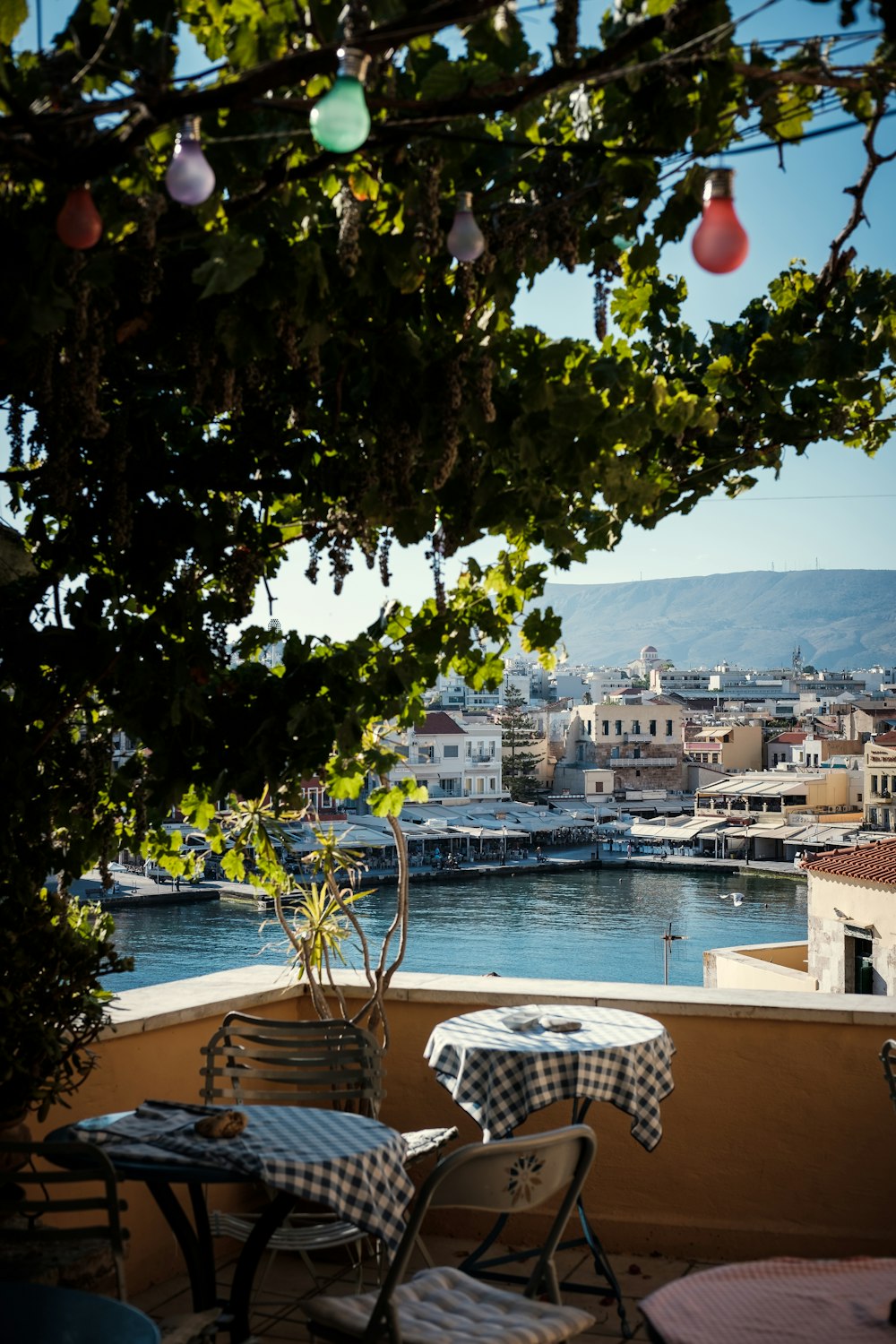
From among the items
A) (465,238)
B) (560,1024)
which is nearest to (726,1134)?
(560,1024)

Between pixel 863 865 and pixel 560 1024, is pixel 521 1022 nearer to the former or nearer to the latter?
pixel 560 1024

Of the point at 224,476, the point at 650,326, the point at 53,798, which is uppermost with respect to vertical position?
the point at 650,326

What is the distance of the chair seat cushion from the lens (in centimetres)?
191

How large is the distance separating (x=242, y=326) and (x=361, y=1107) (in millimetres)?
2309

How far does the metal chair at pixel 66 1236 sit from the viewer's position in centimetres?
188

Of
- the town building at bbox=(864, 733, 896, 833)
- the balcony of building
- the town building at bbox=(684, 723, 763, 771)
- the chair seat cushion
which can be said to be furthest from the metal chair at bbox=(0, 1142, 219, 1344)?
the town building at bbox=(684, 723, 763, 771)

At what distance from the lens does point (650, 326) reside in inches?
109

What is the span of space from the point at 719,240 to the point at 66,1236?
5.55 ft

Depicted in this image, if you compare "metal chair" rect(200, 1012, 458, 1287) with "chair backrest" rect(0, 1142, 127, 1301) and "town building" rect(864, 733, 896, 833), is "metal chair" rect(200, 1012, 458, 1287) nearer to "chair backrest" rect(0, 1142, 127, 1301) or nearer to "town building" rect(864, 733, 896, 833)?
"chair backrest" rect(0, 1142, 127, 1301)

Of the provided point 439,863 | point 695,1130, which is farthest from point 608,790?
point 695,1130

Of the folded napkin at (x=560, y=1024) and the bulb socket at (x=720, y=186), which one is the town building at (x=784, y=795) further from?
the bulb socket at (x=720, y=186)

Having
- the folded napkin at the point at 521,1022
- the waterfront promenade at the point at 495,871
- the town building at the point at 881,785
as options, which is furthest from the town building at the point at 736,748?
the folded napkin at the point at 521,1022

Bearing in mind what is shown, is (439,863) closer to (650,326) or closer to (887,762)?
(887,762)

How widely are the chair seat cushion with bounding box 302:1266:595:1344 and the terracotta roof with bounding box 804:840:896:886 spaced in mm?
15708
